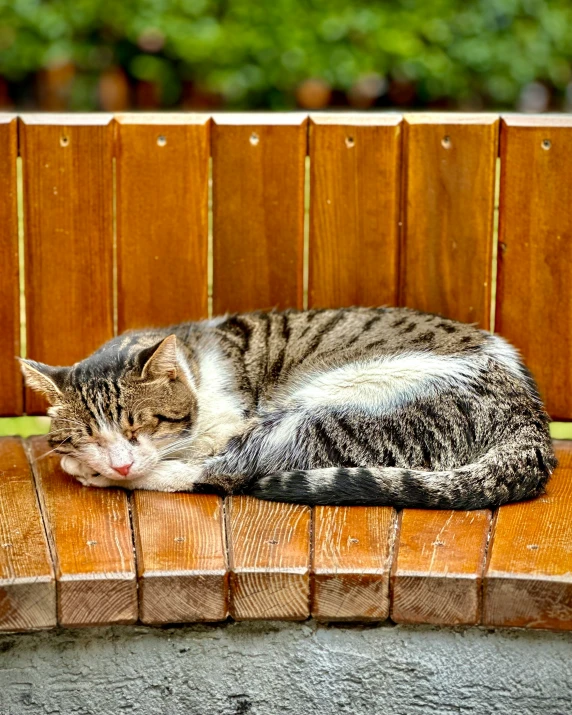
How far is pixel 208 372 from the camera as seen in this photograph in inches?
148

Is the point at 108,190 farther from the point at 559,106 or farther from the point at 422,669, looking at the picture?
the point at 559,106

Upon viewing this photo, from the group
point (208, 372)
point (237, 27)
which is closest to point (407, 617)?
point (208, 372)

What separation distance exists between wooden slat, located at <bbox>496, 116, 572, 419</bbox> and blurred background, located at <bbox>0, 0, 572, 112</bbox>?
4.05 m

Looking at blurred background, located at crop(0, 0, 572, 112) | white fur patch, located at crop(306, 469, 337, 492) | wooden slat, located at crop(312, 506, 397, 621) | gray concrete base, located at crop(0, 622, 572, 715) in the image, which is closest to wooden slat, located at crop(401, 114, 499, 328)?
white fur patch, located at crop(306, 469, 337, 492)

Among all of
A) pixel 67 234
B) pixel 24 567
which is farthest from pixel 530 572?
pixel 67 234

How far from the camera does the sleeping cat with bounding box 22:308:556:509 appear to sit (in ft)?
10.9

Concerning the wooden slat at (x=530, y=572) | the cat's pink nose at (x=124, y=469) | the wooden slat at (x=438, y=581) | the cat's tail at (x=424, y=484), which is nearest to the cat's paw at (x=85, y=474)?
the cat's pink nose at (x=124, y=469)

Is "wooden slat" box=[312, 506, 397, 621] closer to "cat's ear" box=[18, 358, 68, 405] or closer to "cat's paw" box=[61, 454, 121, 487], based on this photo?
"cat's paw" box=[61, 454, 121, 487]

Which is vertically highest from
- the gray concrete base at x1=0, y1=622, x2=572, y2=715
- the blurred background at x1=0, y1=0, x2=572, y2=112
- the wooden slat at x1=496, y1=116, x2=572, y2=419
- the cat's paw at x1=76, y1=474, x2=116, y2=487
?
the blurred background at x1=0, y1=0, x2=572, y2=112

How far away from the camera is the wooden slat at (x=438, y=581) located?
2.88m

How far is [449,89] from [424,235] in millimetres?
4321

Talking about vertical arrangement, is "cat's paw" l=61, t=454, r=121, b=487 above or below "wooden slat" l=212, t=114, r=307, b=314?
below

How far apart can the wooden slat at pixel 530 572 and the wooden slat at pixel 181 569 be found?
2.22 feet

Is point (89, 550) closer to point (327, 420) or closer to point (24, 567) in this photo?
point (24, 567)
